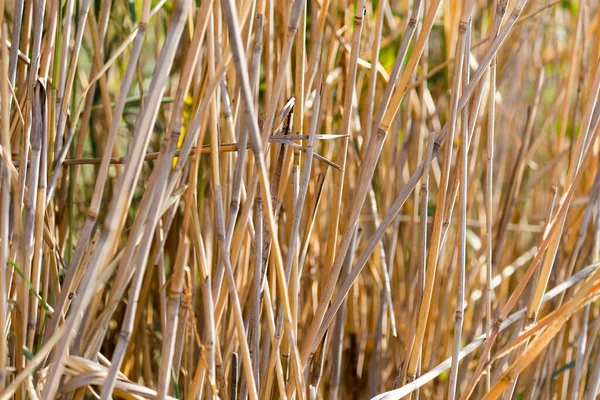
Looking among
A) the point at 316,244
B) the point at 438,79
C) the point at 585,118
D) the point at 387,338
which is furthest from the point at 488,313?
the point at 438,79

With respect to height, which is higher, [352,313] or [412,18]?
[412,18]

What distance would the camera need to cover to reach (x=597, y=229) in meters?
0.79

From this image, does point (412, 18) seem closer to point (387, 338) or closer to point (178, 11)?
point (178, 11)

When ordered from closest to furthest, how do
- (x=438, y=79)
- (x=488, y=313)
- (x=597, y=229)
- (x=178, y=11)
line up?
(x=178, y=11) < (x=488, y=313) < (x=597, y=229) < (x=438, y=79)

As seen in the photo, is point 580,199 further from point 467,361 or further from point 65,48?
point 65,48

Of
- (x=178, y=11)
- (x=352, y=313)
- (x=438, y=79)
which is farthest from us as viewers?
(x=438, y=79)

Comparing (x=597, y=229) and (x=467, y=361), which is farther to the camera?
(x=467, y=361)

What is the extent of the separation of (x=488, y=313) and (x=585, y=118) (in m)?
0.19

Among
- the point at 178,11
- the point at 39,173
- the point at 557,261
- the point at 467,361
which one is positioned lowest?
the point at 467,361

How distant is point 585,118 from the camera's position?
1.86 feet

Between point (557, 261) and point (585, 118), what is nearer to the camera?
point (585, 118)

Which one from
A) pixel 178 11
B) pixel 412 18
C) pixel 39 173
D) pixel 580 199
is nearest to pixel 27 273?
pixel 39 173

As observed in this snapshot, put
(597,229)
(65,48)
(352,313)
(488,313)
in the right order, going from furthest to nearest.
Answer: (352,313)
(597,229)
(488,313)
(65,48)

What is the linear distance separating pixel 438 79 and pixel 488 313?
517 millimetres
